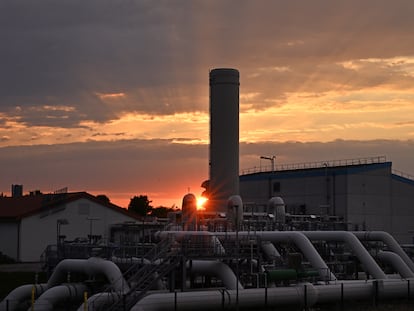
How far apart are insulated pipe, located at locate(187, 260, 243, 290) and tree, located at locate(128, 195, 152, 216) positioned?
96.8 m

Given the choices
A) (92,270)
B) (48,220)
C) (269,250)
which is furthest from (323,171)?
(92,270)

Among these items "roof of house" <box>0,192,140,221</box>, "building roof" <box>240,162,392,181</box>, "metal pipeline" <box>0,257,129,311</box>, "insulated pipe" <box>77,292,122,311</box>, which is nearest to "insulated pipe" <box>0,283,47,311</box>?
"metal pipeline" <box>0,257,129,311</box>

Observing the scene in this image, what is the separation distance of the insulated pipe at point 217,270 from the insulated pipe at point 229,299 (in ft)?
6.28

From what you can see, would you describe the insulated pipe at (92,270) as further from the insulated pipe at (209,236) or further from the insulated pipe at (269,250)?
the insulated pipe at (269,250)

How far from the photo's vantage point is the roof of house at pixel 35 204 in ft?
232

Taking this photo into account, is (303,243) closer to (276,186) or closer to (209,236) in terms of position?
(209,236)

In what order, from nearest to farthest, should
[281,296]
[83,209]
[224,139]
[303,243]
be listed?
[281,296]
[303,243]
[224,139]
[83,209]

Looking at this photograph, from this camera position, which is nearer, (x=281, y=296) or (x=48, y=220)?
(x=281, y=296)

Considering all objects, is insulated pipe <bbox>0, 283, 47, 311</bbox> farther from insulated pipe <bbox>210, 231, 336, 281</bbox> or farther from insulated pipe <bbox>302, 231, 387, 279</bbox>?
insulated pipe <bbox>302, 231, 387, 279</bbox>

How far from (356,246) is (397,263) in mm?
3701

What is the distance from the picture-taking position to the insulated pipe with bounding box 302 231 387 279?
45.6 metres

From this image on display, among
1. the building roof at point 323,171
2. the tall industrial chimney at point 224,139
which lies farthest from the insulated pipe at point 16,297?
the building roof at point 323,171

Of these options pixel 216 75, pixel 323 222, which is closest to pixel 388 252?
pixel 323 222

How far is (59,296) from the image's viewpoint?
3941 centimetres
